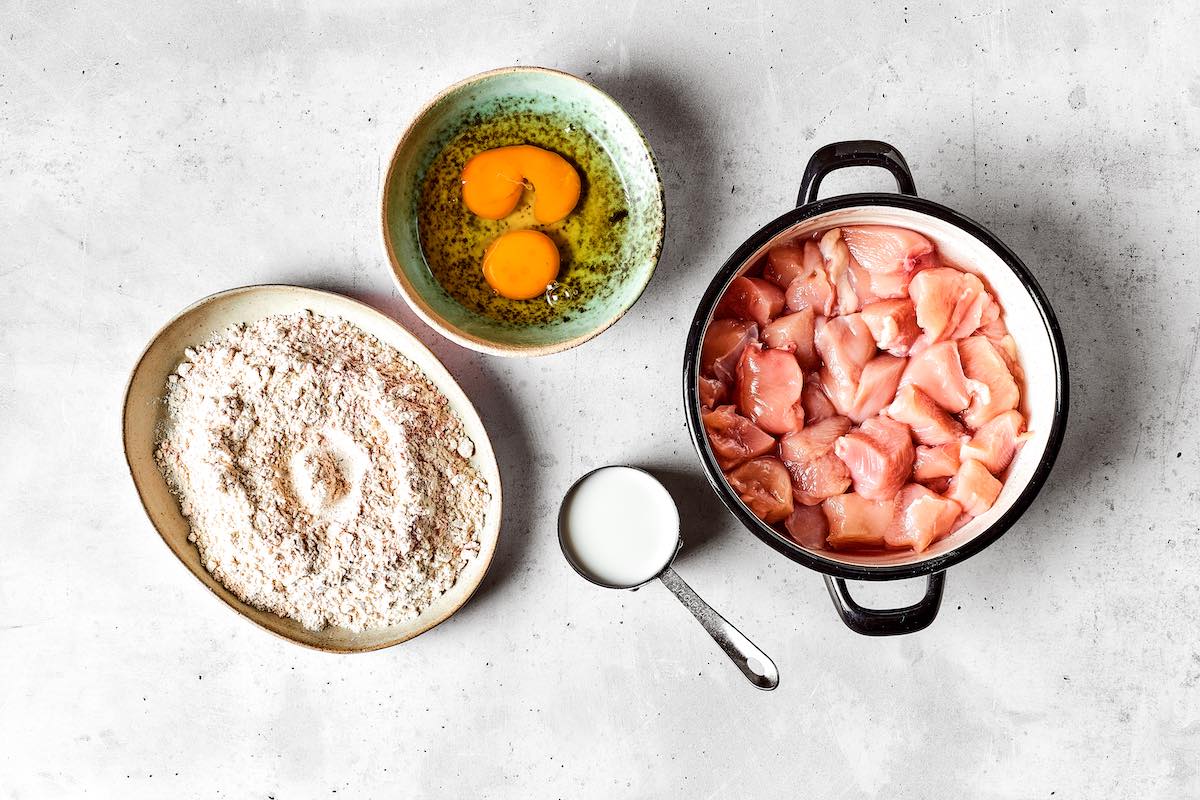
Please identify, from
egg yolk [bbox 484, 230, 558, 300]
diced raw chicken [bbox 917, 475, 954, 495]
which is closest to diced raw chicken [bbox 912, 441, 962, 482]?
diced raw chicken [bbox 917, 475, 954, 495]

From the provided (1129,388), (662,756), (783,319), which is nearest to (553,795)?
(662,756)

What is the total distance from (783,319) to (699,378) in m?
0.22

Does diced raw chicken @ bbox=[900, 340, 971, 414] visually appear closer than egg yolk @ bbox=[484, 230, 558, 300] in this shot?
Yes

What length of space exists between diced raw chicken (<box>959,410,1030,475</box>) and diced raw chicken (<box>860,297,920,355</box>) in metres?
0.21

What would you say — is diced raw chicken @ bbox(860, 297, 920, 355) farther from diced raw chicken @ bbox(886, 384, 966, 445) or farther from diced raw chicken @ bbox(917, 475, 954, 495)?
diced raw chicken @ bbox(917, 475, 954, 495)

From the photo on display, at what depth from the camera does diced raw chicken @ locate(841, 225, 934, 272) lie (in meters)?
1.52

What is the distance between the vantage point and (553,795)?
1.84m

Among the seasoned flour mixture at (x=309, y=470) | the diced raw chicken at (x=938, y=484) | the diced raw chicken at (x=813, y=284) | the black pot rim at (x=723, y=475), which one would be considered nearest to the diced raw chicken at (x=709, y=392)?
the black pot rim at (x=723, y=475)

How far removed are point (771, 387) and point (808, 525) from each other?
0.28 m

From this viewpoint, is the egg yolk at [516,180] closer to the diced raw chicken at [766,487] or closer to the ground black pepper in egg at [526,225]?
the ground black pepper in egg at [526,225]

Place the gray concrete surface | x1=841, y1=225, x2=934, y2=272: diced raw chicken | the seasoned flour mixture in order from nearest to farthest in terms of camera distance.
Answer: x1=841, y1=225, x2=934, y2=272: diced raw chicken
the seasoned flour mixture
the gray concrete surface

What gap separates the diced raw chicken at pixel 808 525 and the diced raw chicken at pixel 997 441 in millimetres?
287

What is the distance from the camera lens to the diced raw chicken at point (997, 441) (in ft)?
4.97

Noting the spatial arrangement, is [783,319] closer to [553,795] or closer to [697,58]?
[697,58]
